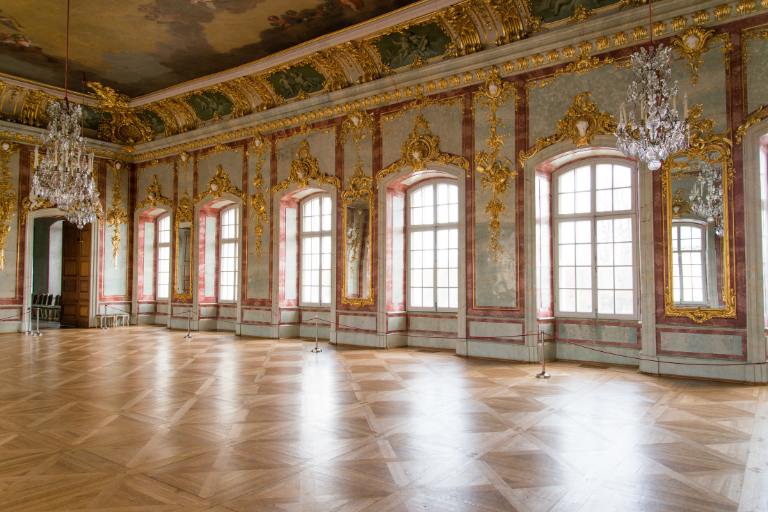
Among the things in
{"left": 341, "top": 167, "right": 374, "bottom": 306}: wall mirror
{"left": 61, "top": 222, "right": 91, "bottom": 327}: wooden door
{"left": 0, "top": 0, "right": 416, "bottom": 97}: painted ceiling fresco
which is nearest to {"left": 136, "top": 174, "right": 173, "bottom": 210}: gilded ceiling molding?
{"left": 61, "top": 222, "right": 91, "bottom": 327}: wooden door

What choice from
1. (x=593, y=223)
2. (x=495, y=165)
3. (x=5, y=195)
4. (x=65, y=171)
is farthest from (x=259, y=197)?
(x=593, y=223)

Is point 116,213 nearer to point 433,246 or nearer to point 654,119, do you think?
point 433,246

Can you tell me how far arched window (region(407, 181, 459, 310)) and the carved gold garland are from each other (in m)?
3.67

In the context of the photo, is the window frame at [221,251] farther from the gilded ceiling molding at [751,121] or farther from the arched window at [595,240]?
the gilded ceiling molding at [751,121]

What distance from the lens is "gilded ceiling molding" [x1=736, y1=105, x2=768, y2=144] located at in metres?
7.32

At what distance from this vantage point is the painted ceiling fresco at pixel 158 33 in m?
9.89

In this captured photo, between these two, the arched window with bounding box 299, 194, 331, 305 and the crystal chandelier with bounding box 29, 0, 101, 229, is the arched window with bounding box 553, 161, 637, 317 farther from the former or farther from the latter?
the crystal chandelier with bounding box 29, 0, 101, 229

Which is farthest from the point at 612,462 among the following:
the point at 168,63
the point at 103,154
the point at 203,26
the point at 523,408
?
the point at 103,154

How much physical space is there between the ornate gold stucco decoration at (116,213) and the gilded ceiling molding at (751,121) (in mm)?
14699

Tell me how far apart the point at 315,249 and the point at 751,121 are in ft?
28.0

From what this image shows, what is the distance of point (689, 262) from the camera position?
25.8 ft

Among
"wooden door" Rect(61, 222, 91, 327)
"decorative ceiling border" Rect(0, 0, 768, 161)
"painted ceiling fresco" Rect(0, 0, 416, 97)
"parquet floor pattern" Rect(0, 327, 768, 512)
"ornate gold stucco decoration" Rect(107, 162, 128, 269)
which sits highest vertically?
"painted ceiling fresco" Rect(0, 0, 416, 97)

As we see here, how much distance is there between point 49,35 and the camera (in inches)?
443

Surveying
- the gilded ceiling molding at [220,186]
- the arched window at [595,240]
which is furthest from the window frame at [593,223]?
the gilded ceiling molding at [220,186]
